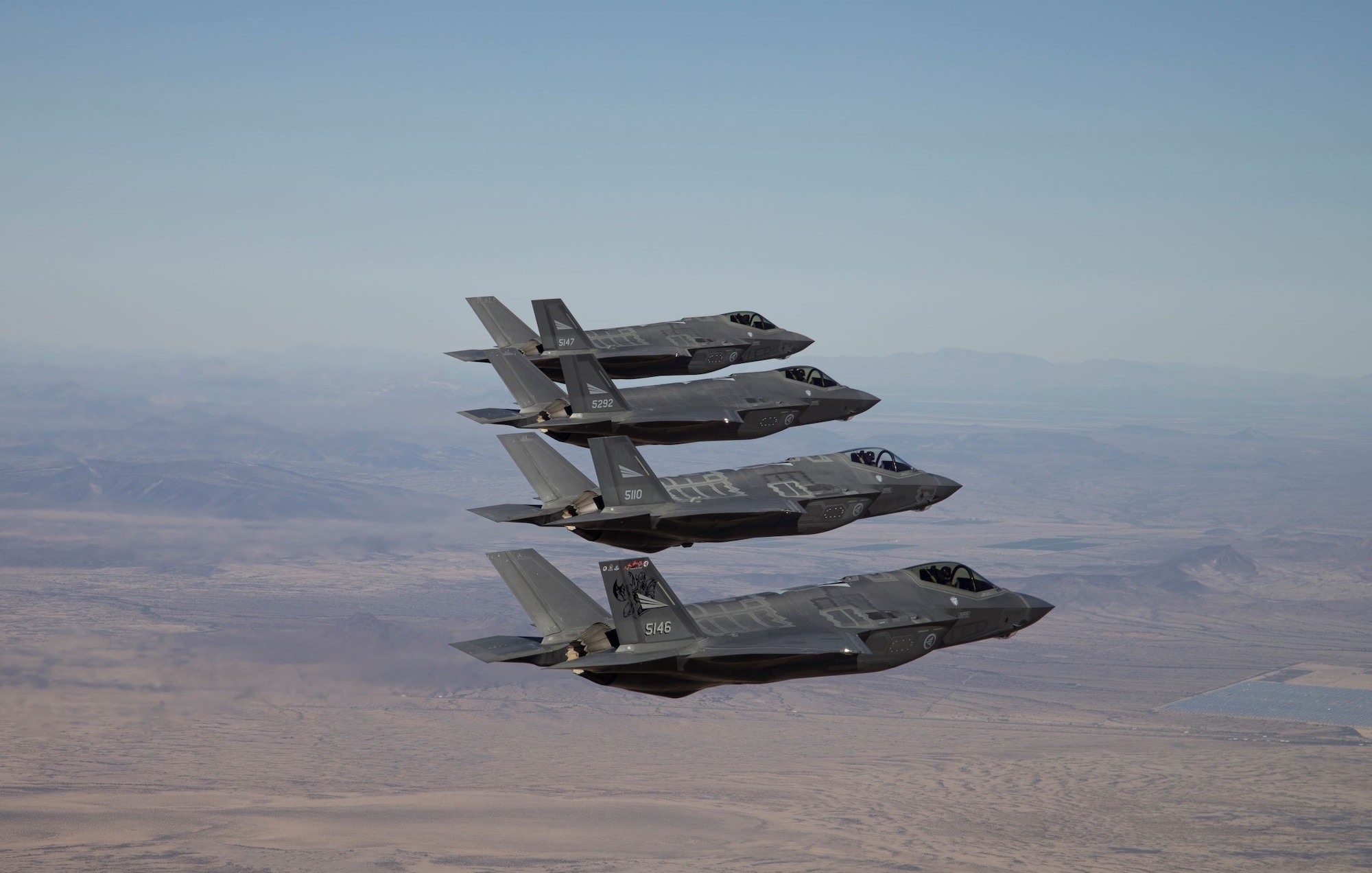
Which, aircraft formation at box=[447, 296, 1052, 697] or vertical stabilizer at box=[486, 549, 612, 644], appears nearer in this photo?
aircraft formation at box=[447, 296, 1052, 697]

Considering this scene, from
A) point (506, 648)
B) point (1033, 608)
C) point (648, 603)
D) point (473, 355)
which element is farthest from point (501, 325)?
point (1033, 608)

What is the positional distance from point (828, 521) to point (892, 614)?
23.6 ft

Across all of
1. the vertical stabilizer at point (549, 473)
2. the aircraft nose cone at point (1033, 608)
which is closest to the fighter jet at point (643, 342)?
the vertical stabilizer at point (549, 473)

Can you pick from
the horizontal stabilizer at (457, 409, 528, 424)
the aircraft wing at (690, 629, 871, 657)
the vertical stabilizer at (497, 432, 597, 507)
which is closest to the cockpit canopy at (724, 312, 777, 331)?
the horizontal stabilizer at (457, 409, 528, 424)

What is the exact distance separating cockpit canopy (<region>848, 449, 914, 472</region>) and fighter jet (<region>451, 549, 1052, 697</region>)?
25.0ft

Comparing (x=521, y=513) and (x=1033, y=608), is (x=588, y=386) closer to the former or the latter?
(x=521, y=513)

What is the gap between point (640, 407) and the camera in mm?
56469

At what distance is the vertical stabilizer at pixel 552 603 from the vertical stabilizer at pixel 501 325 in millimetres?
18691

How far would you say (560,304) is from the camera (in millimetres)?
58750

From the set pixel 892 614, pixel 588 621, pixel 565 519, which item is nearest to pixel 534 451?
pixel 565 519

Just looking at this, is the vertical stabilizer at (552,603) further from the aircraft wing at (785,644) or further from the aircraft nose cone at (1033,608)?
the aircraft nose cone at (1033,608)

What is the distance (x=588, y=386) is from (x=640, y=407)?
3.65 meters

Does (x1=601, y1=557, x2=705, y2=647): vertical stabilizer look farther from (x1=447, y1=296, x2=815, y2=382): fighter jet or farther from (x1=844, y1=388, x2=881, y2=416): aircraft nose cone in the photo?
(x1=844, y1=388, x2=881, y2=416): aircraft nose cone

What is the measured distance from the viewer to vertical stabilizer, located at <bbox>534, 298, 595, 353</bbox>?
2304 inches
